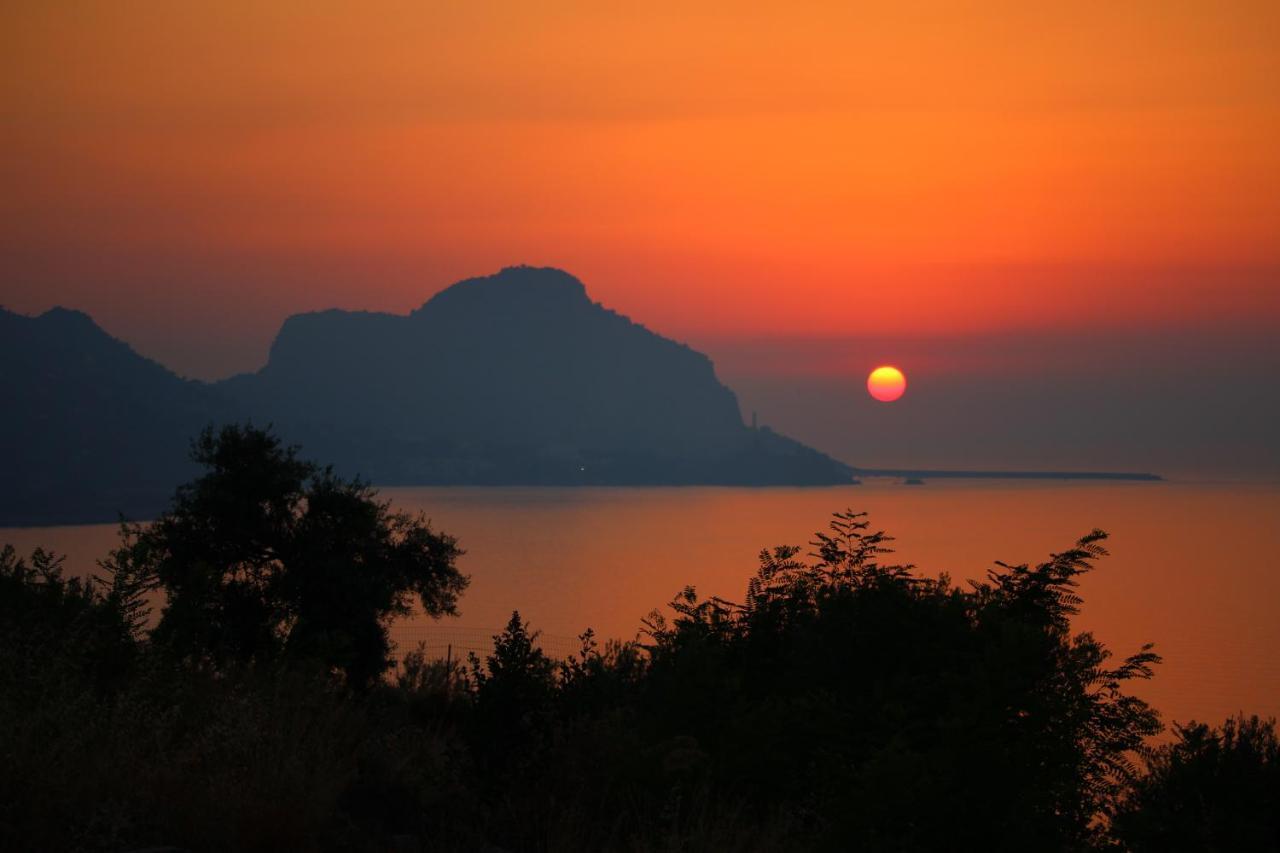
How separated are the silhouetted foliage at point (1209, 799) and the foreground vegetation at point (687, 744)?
24 millimetres

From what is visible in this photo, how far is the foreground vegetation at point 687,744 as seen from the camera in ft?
26.5

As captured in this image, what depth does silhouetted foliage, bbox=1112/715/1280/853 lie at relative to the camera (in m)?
9.05

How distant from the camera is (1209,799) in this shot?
979 centimetres

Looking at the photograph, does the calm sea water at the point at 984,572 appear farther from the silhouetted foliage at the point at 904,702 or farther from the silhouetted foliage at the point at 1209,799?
the silhouetted foliage at the point at 1209,799

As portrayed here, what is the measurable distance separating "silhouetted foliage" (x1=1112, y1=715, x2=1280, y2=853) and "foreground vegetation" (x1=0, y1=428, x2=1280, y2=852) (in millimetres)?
24

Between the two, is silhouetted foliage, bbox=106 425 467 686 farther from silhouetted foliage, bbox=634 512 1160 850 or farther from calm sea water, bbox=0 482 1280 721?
calm sea water, bbox=0 482 1280 721

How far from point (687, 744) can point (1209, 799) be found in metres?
4.43

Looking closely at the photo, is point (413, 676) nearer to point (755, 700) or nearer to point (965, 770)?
point (755, 700)

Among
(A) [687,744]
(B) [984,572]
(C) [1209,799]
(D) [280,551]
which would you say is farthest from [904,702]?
(B) [984,572]

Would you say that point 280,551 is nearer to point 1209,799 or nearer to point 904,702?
point 904,702

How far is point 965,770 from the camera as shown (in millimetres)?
8398

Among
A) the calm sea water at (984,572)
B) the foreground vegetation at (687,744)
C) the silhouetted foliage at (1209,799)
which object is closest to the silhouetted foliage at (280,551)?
the foreground vegetation at (687,744)

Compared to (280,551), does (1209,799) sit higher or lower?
lower

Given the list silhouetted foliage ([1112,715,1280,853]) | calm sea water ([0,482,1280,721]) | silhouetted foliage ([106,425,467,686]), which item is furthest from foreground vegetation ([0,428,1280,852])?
calm sea water ([0,482,1280,721])
